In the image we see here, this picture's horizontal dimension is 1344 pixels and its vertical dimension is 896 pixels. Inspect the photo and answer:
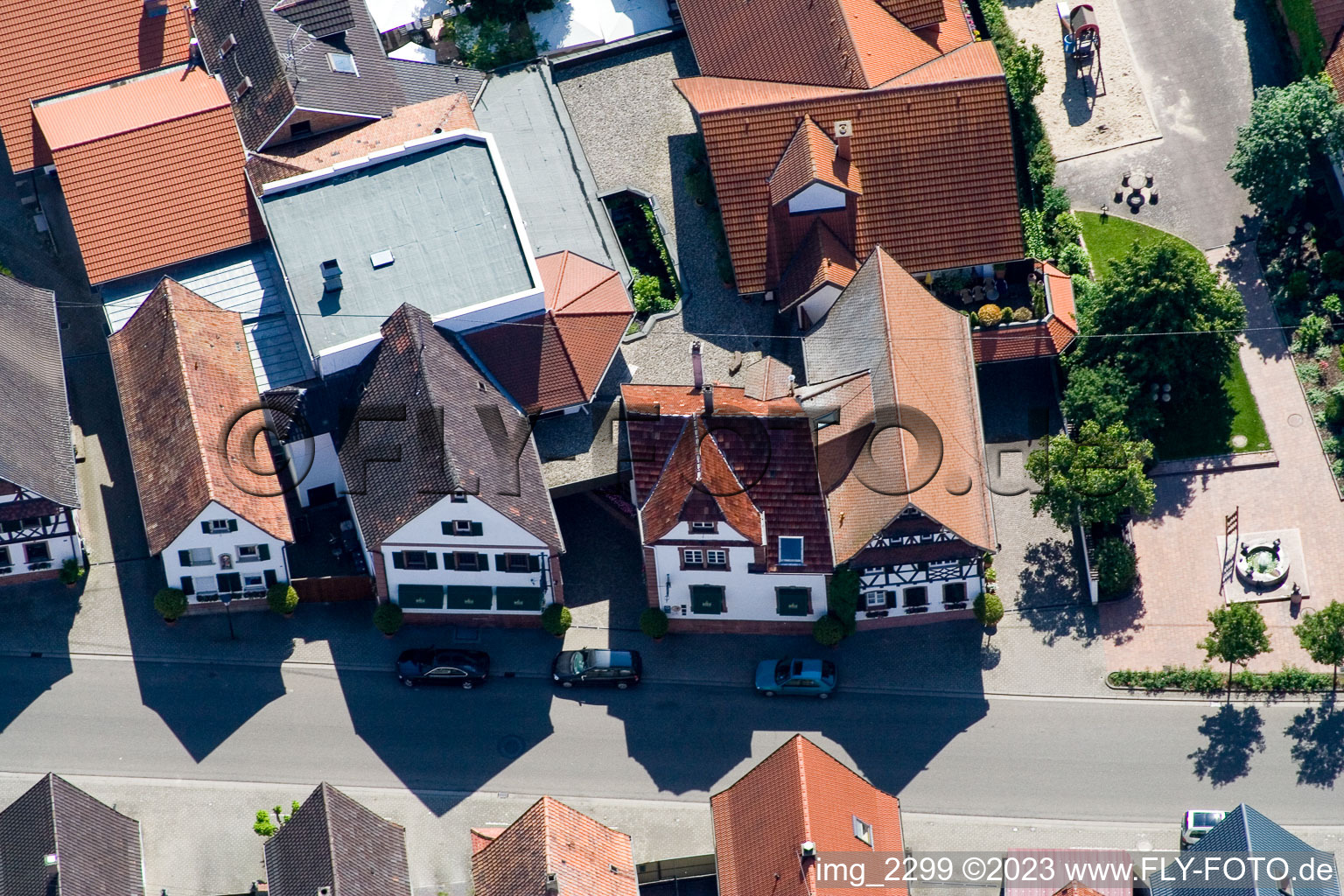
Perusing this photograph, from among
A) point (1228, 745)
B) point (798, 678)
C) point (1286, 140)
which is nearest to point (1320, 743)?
point (1228, 745)

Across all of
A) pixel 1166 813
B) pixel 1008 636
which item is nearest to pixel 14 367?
pixel 1008 636

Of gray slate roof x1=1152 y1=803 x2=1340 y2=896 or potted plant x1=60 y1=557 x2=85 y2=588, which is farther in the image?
potted plant x1=60 y1=557 x2=85 y2=588

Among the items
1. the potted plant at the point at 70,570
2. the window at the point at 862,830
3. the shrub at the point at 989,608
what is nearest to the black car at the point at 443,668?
the potted plant at the point at 70,570

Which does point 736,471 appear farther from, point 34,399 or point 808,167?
point 34,399

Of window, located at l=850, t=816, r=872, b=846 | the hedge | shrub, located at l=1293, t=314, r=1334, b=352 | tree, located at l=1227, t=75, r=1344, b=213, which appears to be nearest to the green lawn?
shrub, located at l=1293, t=314, r=1334, b=352

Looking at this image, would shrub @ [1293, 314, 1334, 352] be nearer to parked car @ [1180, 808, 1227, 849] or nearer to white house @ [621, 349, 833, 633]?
parked car @ [1180, 808, 1227, 849]

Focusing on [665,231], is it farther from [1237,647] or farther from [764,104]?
[1237,647]

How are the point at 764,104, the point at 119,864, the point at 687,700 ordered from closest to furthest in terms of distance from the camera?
the point at 119,864
the point at 687,700
the point at 764,104

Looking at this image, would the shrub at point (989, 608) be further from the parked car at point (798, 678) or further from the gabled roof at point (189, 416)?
the gabled roof at point (189, 416)
